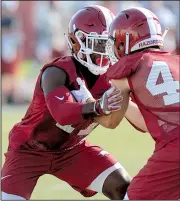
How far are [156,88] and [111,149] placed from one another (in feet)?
14.0

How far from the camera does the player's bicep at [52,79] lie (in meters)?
4.03

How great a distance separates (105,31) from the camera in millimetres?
4297

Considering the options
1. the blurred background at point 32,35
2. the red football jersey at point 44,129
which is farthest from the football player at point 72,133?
the blurred background at point 32,35

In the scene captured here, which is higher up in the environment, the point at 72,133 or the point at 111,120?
the point at 111,120

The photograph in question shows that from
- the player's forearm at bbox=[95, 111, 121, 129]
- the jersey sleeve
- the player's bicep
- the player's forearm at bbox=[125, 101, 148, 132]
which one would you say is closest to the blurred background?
the player's bicep

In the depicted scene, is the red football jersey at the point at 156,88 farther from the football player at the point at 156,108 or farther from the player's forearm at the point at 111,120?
the player's forearm at the point at 111,120

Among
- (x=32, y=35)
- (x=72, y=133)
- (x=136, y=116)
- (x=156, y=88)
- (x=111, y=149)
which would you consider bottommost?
(x=111, y=149)

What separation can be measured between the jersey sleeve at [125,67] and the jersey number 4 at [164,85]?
91 mm

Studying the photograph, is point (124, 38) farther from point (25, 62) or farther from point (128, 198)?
point (25, 62)

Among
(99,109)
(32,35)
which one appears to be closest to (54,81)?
(99,109)

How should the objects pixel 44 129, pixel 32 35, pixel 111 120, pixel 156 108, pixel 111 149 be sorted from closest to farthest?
pixel 156 108, pixel 111 120, pixel 44 129, pixel 111 149, pixel 32 35

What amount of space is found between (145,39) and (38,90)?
0.95m

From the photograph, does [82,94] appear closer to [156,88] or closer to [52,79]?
[52,79]

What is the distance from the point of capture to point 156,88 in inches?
134
